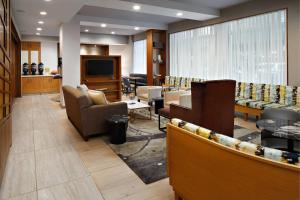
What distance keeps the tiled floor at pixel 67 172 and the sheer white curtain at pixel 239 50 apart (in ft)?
13.9

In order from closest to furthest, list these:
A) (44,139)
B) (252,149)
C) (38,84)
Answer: (252,149) → (44,139) → (38,84)

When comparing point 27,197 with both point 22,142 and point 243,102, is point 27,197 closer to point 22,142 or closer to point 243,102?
point 22,142

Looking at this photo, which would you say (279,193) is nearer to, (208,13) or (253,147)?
(253,147)

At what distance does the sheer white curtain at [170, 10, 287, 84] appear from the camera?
17.1 feet

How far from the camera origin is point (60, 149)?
142 inches

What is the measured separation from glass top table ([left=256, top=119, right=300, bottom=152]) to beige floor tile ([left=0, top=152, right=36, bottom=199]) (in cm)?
296

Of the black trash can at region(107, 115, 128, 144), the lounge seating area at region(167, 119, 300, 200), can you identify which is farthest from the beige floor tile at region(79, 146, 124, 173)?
the lounge seating area at region(167, 119, 300, 200)

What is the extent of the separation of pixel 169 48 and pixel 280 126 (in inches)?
250

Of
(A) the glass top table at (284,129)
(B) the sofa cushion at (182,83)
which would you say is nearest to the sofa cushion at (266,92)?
(A) the glass top table at (284,129)

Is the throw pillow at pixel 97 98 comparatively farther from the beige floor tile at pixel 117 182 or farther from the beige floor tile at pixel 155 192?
the beige floor tile at pixel 155 192

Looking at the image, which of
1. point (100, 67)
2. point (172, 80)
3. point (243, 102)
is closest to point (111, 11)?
point (100, 67)

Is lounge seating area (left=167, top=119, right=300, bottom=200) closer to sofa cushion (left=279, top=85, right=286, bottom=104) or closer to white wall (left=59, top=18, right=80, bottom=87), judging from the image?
sofa cushion (left=279, top=85, right=286, bottom=104)

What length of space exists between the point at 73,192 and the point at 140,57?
9.29 metres

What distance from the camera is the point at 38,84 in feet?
34.2
